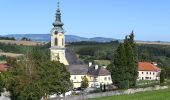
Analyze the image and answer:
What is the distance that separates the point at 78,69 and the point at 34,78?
60226mm

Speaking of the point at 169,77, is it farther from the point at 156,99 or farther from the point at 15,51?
the point at 15,51

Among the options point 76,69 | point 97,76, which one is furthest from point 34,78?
point 76,69

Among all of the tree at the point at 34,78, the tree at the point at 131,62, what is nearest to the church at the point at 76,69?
the tree at the point at 131,62

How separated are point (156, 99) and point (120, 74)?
22.7m

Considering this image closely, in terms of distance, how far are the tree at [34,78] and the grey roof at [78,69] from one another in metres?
51.4

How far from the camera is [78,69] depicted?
11606cm

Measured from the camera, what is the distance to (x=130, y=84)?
234 feet

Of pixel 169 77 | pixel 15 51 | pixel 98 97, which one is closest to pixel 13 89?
pixel 98 97

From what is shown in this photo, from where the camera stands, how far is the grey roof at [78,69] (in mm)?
114669

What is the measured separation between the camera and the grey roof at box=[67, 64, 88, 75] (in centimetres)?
11467

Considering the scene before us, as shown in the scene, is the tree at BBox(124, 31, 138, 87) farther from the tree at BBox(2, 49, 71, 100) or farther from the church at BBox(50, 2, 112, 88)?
the church at BBox(50, 2, 112, 88)

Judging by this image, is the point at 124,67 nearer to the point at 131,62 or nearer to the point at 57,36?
the point at 131,62

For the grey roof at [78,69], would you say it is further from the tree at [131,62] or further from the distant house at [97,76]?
the tree at [131,62]

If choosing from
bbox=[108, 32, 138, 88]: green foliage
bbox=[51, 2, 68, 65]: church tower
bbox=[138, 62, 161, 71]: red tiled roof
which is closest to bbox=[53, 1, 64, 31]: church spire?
bbox=[51, 2, 68, 65]: church tower
